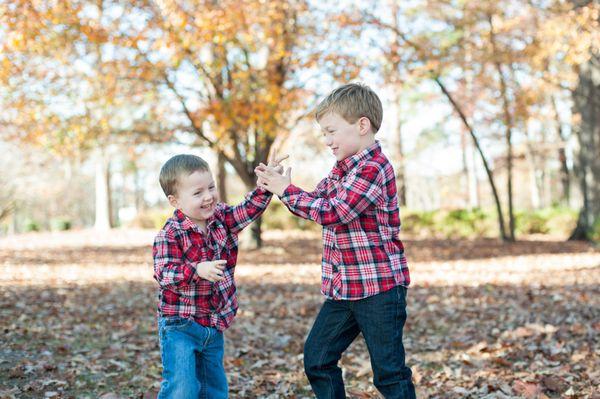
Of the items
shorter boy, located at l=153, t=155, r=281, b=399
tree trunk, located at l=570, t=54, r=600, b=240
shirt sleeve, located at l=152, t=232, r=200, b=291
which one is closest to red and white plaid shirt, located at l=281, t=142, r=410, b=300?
shorter boy, located at l=153, t=155, r=281, b=399

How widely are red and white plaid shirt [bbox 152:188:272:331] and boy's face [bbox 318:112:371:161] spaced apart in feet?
1.53

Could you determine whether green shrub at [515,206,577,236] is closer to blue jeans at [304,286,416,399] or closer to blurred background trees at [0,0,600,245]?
blurred background trees at [0,0,600,245]

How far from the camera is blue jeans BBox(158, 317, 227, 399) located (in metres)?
2.87

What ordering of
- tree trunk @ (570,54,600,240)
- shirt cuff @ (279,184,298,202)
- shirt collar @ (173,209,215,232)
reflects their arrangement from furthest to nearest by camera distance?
tree trunk @ (570,54,600,240)
shirt collar @ (173,209,215,232)
shirt cuff @ (279,184,298,202)

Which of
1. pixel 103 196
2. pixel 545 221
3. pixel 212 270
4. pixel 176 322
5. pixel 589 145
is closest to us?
pixel 212 270

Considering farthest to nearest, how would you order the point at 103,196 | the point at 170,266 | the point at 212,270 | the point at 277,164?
the point at 103,196 < the point at 277,164 < the point at 170,266 < the point at 212,270

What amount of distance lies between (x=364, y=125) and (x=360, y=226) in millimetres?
491

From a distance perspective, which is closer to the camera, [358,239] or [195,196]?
[358,239]

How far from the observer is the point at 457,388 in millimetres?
4359

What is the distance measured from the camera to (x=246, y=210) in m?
3.15

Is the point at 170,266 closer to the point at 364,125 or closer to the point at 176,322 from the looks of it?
the point at 176,322

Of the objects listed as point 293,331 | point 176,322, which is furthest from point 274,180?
point 293,331

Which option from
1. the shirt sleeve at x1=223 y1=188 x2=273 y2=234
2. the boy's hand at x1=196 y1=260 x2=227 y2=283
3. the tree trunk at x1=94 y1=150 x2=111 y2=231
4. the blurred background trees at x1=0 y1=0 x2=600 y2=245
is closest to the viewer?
the boy's hand at x1=196 y1=260 x2=227 y2=283

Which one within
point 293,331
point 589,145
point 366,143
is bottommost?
point 293,331
